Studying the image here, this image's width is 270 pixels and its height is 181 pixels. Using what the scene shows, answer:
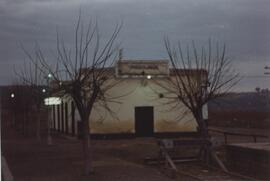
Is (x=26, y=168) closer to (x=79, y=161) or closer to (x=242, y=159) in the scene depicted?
(x=79, y=161)

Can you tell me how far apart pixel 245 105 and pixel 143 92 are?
18.1m

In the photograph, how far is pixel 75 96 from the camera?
11.0m

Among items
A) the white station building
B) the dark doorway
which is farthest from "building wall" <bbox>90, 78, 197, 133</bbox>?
the dark doorway

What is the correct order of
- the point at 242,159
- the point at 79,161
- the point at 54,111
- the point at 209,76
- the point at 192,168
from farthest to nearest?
the point at 54,111 → the point at 209,76 → the point at 79,161 → the point at 192,168 → the point at 242,159

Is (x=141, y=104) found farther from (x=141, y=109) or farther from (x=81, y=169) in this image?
(x=81, y=169)

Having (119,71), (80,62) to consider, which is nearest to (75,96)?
(80,62)

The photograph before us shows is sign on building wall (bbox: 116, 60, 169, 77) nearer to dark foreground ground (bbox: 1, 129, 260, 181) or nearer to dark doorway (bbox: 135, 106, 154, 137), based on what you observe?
dark doorway (bbox: 135, 106, 154, 137)

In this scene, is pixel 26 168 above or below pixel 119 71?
below

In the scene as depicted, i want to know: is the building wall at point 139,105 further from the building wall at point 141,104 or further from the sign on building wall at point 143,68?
the sign on building wall at point 143,68

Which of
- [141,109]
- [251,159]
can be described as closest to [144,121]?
[141,109]

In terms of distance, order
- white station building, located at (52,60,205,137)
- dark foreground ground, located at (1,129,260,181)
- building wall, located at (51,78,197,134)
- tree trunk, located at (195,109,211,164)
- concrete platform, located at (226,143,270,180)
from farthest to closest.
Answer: building wall, located at (51,78,197,134), white station building, located at (52,60,205,137), tree trunk, located at (195,109,211,164), dark foreground ground, located at (1,129,260,181), concrete platform, located at (226,143,270,180)

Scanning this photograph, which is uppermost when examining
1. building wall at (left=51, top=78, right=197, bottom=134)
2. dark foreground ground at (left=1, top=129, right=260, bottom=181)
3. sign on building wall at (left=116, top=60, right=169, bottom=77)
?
sign on building wall at (left=116, top=60, right=169, bottom=77)

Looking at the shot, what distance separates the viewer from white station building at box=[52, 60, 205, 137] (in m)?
25.6

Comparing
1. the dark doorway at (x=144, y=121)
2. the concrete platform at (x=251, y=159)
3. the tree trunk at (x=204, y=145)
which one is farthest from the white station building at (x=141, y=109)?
the concrete platform at (x=251, y=159)
